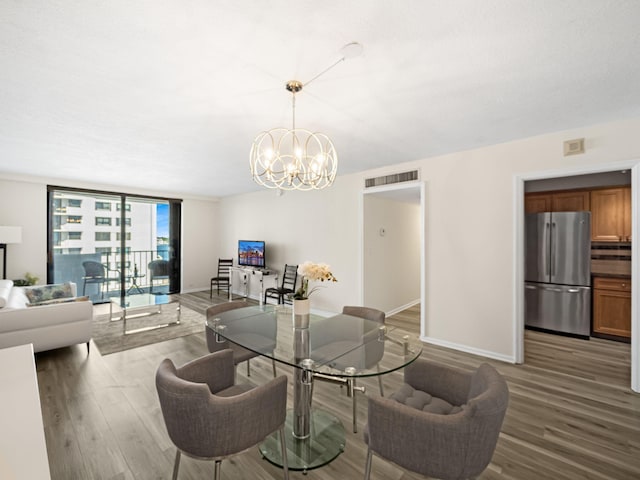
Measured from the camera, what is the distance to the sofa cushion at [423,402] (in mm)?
1639

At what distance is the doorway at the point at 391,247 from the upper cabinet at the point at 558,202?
1778 mm

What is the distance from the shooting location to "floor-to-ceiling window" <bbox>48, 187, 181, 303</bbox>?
224 inches

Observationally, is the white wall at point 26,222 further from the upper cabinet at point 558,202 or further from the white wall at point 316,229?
the upper cabinet at point 558,202

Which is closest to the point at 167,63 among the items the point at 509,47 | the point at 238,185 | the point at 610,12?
the point at 509,47

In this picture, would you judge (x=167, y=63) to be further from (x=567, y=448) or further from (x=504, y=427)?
(x=567, y=448)

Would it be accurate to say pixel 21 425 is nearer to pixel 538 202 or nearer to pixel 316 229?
pixel 316 229

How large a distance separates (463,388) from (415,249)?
480 centimetres

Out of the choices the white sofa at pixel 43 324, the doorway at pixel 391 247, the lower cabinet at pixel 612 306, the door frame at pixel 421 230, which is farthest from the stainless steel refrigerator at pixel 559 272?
the white sofa at pixel 43 324

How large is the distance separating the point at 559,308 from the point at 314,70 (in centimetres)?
488

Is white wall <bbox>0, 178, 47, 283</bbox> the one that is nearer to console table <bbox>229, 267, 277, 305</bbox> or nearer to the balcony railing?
the balcony railing

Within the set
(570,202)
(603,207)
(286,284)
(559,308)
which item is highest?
(570,202)

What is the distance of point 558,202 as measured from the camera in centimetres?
452

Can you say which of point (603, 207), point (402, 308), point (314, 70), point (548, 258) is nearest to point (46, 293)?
point (314, 70)

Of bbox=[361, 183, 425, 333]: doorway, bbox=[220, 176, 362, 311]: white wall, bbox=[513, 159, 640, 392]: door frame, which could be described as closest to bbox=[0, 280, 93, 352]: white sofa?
bbox=[220, 176, 362, 311]: white wall
